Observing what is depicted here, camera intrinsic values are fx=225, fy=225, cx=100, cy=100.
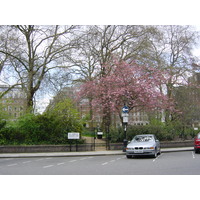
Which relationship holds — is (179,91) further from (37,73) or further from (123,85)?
(37,73)

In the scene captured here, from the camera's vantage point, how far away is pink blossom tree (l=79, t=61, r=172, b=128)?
1906cm

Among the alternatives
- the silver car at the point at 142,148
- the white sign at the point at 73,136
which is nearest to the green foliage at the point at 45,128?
the white sign at the point at 73,136

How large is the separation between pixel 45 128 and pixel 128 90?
8.04 metres

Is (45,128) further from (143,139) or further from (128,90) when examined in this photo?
(143,139)

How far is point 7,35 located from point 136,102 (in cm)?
1410

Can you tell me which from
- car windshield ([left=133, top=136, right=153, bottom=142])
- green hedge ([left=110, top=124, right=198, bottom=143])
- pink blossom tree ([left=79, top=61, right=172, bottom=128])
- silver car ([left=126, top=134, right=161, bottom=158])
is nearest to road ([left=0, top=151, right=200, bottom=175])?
silver car ([left=126, top=134, right=161, bottom=158])

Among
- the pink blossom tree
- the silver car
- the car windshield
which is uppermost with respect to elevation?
the pink blossom tree

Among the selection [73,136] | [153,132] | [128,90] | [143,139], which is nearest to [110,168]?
[143,139]

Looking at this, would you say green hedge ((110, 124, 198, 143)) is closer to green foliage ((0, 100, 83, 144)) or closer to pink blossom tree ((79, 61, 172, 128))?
pink blossom tree ((79, 61, 172, 128))

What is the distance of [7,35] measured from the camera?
22.0 meters

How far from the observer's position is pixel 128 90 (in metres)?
18.8

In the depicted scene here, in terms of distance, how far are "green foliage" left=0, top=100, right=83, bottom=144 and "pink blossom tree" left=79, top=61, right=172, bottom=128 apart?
265 cm

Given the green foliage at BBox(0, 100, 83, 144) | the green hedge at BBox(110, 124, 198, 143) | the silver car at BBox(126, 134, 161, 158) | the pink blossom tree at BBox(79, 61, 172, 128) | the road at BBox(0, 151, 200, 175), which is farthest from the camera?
the green hedge at BBox(110, 124, 198, 143)

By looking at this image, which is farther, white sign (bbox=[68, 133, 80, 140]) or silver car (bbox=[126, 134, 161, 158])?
white sign (bbox=[68, 133, 80, 140])
